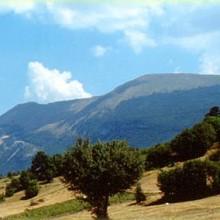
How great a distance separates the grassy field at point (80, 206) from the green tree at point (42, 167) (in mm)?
14585

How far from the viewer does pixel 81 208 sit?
105m

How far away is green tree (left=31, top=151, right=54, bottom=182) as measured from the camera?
162 m

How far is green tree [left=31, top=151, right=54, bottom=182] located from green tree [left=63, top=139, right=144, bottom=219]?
289 ft

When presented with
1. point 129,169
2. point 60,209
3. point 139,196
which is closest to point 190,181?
point 139,196

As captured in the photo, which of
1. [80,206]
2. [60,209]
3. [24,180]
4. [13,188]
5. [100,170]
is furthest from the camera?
[13,188]

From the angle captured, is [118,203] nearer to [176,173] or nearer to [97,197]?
[176,173]

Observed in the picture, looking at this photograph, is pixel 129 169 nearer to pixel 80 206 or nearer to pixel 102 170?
pixel 102 170

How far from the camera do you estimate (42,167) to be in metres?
170

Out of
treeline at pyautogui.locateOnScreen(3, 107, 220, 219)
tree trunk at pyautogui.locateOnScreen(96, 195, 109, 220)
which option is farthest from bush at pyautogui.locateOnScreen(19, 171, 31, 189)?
tree trunk at pyautogui.locateOnScreen(96, 195, 109, 220)

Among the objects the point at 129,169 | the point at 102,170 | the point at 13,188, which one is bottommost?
the point at 129,169

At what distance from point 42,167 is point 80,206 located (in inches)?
2558

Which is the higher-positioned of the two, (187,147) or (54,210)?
(187,147)

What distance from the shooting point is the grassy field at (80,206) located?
252 feet

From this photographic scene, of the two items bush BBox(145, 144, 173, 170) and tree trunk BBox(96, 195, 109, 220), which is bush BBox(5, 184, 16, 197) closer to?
bush BBox(145, 144, 173, 170)
